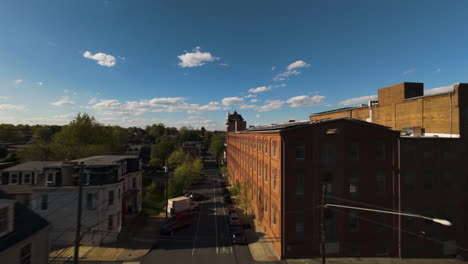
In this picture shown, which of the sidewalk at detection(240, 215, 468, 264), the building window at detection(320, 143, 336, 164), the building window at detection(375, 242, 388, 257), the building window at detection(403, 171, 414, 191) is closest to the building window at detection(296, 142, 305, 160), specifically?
the building window at detection(320, 143, 336, 164)

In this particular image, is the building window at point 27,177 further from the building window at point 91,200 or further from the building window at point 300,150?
the building window at point 300,150

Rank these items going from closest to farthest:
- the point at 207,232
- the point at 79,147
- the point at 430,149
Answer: the point at 430,149 < the point at 207,232 < the point at 79,147

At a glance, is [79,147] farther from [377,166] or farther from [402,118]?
[402,118]

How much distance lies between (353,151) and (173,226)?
24786 mm

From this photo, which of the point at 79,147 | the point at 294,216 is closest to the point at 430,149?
the point at 294,216

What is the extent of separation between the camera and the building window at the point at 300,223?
21094 millimetres

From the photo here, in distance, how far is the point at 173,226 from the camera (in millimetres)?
27141

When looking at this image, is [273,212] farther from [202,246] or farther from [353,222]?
[202,246]

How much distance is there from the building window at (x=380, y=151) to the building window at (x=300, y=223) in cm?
1101

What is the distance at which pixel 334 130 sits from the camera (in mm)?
21688

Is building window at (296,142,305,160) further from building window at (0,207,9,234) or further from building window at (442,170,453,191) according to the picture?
building window at (0,207,9,234)

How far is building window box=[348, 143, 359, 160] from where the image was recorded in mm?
22062

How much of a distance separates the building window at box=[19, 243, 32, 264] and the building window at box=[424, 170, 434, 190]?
38487 mm

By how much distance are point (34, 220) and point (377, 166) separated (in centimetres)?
3317
